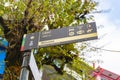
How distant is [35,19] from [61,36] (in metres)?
3.90

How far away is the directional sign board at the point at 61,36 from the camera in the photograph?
4.51 meters

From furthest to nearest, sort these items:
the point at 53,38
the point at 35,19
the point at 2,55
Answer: the point at 2,55 → the point at 35,19 → the point at 53,38

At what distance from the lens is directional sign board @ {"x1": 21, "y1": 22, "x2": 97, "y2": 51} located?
178 inches

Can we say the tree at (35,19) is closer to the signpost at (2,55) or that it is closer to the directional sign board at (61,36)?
the signpost at (2,55)

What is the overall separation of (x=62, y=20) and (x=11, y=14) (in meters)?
2.12

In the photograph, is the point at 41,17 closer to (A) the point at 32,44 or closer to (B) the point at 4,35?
(B) the point at 4,35

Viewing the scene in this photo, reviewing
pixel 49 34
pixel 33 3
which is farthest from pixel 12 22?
pixel 49 34

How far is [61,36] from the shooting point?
185 inches

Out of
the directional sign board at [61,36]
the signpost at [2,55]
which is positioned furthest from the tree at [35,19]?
the directional sign board at [61,36]

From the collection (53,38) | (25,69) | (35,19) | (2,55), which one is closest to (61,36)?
(53,38)

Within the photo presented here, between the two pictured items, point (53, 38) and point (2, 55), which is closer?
point (53, 38)

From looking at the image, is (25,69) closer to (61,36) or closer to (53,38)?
(53,38)

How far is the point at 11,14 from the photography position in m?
8.58

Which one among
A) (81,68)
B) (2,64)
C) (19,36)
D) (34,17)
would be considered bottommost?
(81,68)
